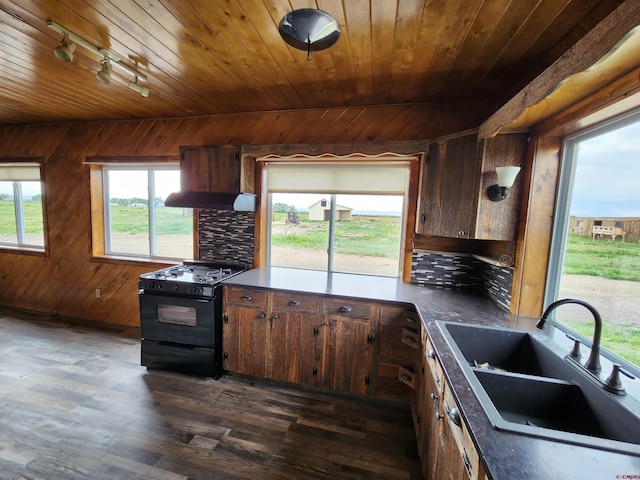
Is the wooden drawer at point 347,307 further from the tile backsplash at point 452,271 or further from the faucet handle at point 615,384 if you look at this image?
the faucet handle at point 615,384

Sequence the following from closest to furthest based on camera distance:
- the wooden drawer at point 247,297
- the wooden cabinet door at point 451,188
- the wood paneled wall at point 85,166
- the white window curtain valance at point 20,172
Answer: the wooden cabinet door at point 451,188 → the wooden drawer at point 247,297 → the wood paneled wall at point 85,166 → the white window curtain valance at point 20,172

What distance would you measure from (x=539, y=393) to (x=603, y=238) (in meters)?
0.85

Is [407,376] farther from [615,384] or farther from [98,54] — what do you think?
[98,54]

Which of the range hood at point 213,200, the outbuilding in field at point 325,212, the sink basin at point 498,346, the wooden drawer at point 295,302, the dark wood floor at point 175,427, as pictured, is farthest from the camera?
the outbuilding in field at point 325,212

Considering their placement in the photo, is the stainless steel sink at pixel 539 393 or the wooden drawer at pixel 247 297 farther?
the wooden drawer at pixel 247 297

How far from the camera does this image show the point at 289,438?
1.87 m

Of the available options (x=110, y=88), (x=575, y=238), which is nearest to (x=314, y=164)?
(x=110, y=88)

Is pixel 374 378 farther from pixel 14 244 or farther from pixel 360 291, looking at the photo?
pixel 14 244

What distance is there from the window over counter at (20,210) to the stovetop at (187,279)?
8.15 feet

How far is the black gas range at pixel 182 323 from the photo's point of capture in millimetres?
2404

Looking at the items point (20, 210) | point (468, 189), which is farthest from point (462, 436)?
point (20, 210)

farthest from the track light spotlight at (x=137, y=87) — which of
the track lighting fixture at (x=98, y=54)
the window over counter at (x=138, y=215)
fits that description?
the window over counter at (x=138, y=215)

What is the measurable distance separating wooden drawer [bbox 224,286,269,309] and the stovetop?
15 centimetres

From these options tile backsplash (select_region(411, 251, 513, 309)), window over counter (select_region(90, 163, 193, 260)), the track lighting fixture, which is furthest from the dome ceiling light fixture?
window over counter (select_region(90, 163, 193, 260))
